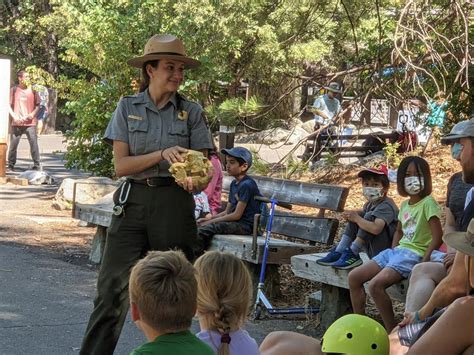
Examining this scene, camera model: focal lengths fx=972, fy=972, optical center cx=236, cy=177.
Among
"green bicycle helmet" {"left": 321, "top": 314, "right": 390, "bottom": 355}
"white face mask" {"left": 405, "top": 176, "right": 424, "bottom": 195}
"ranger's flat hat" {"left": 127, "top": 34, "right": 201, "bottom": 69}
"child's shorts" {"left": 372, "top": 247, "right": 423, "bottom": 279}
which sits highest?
"ranger's flat hat" {"left": 127, "top": 34, "right": 201, "bottom": 69}

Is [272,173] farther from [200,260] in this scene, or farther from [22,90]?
[22,90]

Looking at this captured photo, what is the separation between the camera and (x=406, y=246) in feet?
21.7

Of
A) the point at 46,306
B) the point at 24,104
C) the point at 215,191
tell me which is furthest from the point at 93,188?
the point at 24,104

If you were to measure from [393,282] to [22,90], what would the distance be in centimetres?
1338

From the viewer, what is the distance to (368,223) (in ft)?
23.4

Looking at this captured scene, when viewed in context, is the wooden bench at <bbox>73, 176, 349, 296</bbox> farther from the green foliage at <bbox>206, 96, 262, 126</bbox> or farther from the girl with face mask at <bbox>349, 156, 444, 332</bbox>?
the girl with face mask at <bbox>349, 156, 444, 332</bbox>

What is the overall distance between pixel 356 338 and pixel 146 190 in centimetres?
153

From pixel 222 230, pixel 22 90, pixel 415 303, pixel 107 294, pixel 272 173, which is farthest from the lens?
pixel 22 90

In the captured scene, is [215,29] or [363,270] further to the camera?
[215,29]

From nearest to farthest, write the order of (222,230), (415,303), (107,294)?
(107,294) < (415,303) < (222,230)

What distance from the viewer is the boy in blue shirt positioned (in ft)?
27.6

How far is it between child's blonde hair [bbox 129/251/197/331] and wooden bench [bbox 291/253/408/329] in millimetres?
3518

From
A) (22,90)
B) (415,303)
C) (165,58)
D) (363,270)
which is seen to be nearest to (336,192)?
(363,270)

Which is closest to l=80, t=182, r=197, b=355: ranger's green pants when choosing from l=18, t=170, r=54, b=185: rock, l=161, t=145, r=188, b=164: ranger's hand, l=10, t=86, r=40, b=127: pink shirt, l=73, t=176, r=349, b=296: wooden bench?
l=161, t=145, r=188, b=164: ranger's hand
